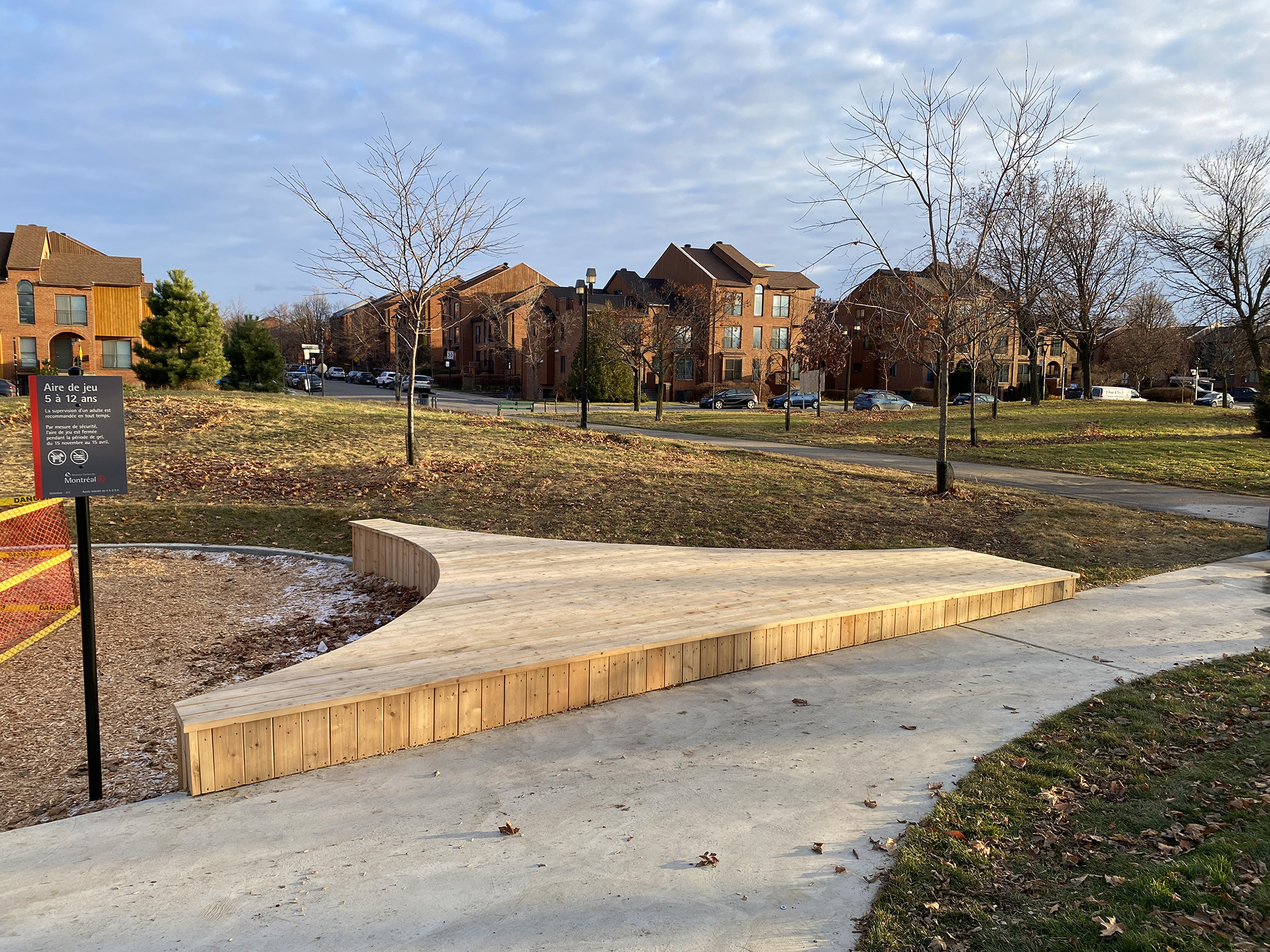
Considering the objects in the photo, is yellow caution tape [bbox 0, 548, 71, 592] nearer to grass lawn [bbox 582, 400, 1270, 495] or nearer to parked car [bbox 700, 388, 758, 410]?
grass lawn [bbox 582, 400, 1270, 495]

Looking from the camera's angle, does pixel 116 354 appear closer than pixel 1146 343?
Yes

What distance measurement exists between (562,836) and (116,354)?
5621 centimetres

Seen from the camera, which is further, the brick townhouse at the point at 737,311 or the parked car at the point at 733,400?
the brick townhouse at the point at 737,311

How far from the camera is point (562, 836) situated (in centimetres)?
384

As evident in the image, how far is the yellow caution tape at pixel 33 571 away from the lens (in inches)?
259

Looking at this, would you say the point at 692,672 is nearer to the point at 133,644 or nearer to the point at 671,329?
the point at 133,644

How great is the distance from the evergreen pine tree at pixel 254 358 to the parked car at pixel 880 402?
30.1m

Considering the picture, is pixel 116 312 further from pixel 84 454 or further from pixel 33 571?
pixel 84 454

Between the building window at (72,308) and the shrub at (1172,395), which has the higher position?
the building window at (72,308)

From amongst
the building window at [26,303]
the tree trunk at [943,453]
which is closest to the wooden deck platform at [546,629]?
the tree trunk at [943,453]

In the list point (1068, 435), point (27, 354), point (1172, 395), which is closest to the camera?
point (1068, 435)

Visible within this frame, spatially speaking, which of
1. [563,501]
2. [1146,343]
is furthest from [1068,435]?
[1146,343]

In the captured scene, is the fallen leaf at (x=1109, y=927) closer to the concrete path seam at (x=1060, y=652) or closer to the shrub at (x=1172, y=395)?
the concrete path seam at (x=1060, y=652)

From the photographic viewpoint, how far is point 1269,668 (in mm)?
6332
